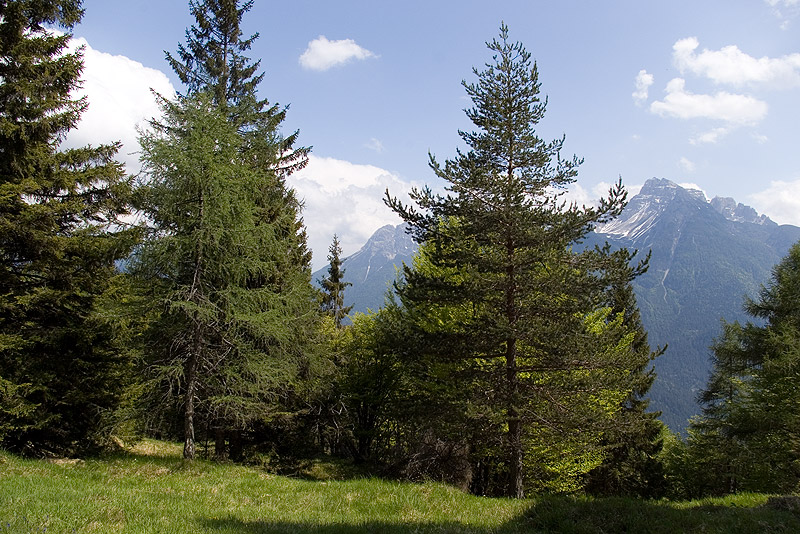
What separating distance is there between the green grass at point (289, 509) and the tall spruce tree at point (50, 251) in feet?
5.79

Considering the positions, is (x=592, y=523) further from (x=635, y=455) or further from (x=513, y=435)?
(x=635, y=455)

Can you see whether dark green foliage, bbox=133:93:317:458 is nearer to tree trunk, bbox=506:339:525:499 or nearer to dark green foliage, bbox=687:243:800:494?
tree trunk, bbox=506:339:525:499

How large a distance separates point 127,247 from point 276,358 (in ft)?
19.2

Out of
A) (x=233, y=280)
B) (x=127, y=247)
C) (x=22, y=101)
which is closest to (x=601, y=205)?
(x=233, y=280)

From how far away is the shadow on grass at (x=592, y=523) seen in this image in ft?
23.1

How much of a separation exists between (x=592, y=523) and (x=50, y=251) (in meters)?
14.7

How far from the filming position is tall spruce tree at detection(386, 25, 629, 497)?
41.5 feet

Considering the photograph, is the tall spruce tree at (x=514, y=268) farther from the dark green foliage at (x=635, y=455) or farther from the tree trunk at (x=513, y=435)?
the dark green foliage at (x=635, y=455)

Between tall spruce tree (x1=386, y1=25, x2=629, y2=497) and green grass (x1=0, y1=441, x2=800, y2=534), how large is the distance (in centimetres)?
334

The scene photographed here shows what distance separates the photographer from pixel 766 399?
72.9 ft

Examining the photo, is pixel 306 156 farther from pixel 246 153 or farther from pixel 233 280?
pixel 233 280

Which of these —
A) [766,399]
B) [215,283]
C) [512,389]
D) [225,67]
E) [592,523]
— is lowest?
[592,523]

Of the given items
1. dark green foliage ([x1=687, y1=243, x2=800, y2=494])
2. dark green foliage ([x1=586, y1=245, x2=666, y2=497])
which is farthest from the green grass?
dark green foliage ([x1=586, y1=245, x2=666, y2=497])

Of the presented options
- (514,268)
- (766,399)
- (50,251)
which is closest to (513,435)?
(514,268)
